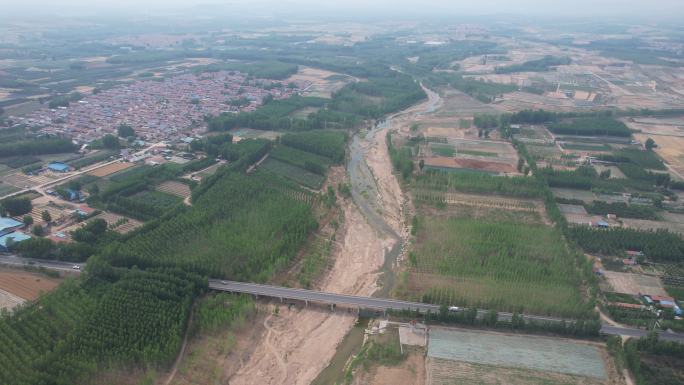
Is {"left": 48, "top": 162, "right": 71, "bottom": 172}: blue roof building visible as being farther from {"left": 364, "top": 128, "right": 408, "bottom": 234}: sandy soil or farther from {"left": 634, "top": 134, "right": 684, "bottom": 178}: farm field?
{"left": 634, "top": 134, "right": 684, "bottom": 178}: farm field

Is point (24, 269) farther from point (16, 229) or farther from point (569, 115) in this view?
point (569, 115)

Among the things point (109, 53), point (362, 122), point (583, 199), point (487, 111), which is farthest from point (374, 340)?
point (109, 53)

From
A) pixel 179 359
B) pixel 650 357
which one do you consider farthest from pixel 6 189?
pixel 650 357

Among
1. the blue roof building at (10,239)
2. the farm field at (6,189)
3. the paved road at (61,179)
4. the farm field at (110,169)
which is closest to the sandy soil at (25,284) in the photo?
the blue roof building at (10,239)

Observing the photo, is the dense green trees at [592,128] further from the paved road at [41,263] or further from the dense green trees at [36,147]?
the dense green trees at [36,147]

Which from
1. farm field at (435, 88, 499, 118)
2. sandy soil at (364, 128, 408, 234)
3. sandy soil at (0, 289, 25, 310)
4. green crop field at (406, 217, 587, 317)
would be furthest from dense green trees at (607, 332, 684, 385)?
farm field at (435, 88, 499, 118)
